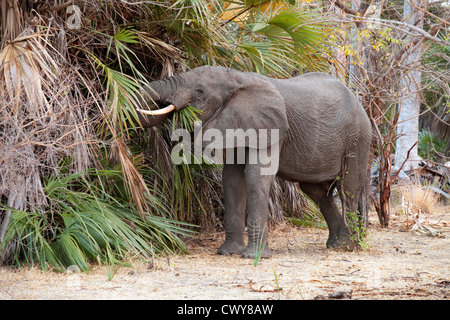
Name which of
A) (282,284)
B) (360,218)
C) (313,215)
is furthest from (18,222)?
(313,215)

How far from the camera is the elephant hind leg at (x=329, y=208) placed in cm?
680

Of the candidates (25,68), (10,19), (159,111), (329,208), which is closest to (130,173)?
(159,111)

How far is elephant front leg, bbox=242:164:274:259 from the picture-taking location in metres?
5.82

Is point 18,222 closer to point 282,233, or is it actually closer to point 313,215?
point 282,233

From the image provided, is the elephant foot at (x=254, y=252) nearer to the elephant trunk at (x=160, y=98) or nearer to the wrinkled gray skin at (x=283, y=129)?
the wrinkled gray skin at (x=283, y=129)

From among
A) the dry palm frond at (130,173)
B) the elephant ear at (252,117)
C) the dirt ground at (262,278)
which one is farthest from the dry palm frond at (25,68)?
the elephant ear at (252,117)

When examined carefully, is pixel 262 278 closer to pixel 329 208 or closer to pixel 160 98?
pixel 160 98

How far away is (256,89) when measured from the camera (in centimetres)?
600

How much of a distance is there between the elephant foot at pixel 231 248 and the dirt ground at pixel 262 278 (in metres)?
0.18

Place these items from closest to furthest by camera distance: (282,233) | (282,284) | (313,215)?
(282,284), (282,233), (313,215)

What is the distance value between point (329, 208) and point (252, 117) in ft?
5.49

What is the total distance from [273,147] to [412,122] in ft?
32.8

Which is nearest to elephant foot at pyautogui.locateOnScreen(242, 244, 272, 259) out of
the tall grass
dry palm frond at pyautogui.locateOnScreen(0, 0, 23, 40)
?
the tall grass

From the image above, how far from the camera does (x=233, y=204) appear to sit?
6.18m
